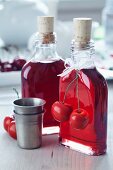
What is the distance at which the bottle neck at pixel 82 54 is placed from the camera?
0.73m

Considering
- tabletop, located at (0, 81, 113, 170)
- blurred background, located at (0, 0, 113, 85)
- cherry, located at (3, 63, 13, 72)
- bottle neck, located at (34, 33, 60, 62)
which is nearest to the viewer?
tabletop, located at (0, 81, 113, 170)

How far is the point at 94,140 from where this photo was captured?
28.7 inches

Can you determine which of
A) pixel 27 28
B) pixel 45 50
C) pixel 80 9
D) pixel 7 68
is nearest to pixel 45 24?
pixel 45 50

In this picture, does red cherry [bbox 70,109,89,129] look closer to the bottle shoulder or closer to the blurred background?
the bottle shoulder

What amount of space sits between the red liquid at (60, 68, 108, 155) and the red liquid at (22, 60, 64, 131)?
0.07m

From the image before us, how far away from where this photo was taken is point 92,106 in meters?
0.72

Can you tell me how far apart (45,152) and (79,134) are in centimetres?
6

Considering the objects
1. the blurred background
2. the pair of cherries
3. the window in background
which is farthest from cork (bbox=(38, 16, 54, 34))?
the window in background

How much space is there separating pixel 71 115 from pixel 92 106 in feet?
0.12

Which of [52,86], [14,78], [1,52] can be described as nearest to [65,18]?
[1,52]

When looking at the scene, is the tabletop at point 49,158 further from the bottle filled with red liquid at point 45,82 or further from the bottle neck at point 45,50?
the bottle neck at point 45,50

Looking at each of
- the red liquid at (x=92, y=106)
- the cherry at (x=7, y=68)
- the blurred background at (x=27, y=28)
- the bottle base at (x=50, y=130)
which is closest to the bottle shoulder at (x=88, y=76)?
the red liquid at (x=92, y=106)

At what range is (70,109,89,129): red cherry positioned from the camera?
0.70 meters

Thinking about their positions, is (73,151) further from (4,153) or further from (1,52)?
(1,52)
